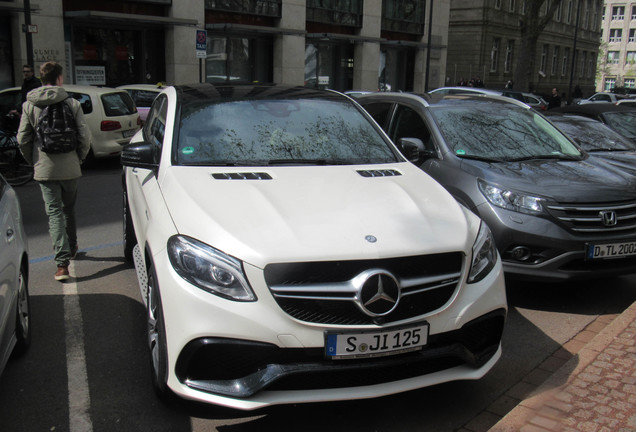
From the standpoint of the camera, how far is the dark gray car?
16.6 ft

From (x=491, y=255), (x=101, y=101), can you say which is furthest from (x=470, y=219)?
(x=101, y=101)

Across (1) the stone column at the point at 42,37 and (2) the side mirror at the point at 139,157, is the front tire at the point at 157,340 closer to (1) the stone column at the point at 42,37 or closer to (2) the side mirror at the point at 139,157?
(2) the side mirror at the point at 139,157

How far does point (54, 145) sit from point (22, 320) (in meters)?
1.91

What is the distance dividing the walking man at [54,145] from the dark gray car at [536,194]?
2.84 m

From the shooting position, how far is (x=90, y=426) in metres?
3.32

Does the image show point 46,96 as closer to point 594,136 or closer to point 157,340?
point 157,340

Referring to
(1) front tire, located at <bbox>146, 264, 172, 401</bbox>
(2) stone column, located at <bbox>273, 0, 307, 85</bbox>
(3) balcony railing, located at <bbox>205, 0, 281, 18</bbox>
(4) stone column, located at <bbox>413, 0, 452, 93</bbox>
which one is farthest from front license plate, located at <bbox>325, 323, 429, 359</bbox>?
(4) stone column, located at <bbox>413, 0, 452, 93</bbox>

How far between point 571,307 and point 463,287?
2.59 meters

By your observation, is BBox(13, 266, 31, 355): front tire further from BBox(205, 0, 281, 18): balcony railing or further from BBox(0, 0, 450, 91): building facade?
BBox(205, 0, 281, 18): balcony railing

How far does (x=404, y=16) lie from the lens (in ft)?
117

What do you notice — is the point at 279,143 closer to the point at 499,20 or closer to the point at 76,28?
the point at 76,28

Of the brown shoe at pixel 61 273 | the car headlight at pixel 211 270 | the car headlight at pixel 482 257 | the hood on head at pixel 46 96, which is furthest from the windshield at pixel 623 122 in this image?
the car headlight at pixel 211 270

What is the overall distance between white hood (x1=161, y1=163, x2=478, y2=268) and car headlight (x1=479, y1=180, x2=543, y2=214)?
1390mm

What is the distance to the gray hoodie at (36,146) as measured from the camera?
542cm
